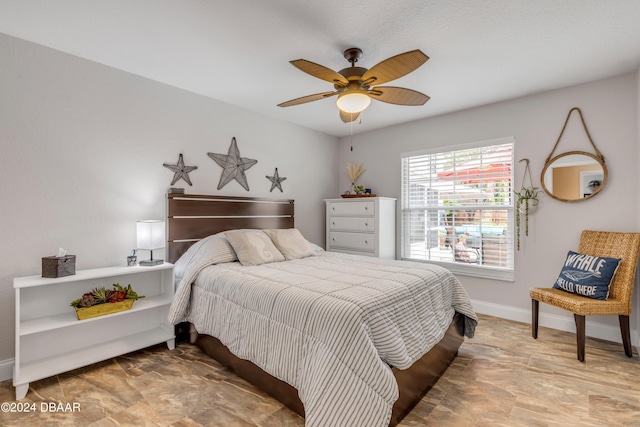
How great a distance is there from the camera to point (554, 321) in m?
3.28

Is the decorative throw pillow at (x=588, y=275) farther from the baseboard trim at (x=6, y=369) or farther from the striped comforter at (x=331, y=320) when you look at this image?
the baseboard trim at (x=6, y=369)

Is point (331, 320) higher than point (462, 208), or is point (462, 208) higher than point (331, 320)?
point (462, 208)

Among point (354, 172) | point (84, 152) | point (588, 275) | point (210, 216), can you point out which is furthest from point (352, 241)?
point (84, 152)

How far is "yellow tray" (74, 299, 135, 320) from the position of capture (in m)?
2.34

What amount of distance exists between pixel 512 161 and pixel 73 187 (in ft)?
14.5

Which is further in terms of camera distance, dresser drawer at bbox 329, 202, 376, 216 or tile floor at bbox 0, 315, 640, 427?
dresser drawer at bbox 329, 202, 376, 216

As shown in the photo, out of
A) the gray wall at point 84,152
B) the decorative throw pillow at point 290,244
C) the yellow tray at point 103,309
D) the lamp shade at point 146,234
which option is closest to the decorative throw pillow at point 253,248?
the decorative throw pillow at point 290,244

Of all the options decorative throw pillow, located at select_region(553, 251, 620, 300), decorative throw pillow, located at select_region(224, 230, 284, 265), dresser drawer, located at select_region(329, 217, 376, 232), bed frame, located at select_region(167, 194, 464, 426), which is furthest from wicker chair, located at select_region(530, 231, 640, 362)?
decorative throw pillow, located at select_region(224, 230, 284, 265)

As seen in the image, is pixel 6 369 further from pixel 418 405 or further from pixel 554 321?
pixel 554 321

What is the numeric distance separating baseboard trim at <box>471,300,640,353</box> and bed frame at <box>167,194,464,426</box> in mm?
1262

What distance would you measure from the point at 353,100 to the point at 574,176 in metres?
2.54

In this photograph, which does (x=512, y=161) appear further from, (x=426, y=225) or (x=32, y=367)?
(x=32, y=367)

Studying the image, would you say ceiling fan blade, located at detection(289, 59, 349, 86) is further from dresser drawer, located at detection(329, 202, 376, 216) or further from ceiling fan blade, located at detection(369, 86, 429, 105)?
dresser drawer, located at detection(329, 202, 376, 216)

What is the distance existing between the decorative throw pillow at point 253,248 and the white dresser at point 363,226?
1529 millimetres
